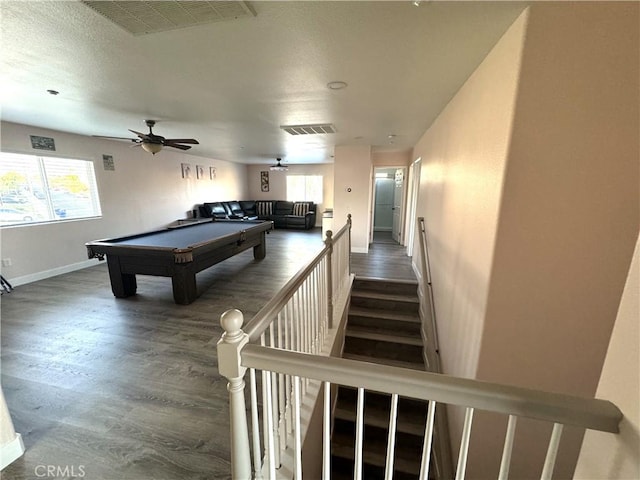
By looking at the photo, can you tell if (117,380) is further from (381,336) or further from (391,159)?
(391,159)

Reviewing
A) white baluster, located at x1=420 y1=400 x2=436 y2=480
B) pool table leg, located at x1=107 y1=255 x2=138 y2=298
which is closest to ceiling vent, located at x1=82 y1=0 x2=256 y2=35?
white baluster, located at x1=420 y1=400 x2=436 y2=480

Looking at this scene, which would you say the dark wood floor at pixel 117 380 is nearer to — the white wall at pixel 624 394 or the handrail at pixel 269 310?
the handrail at pixel 269 310

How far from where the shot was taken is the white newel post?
858 mm

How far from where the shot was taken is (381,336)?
3438mm

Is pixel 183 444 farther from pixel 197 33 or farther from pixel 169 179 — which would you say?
pixel 169 179

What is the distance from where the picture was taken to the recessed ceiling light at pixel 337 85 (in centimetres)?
Answer: 232

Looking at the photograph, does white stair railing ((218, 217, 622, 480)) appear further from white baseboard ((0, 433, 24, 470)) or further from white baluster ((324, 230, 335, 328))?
white baseboard ((0, 433, 24, 470))

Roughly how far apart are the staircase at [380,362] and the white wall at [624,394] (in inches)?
92.8

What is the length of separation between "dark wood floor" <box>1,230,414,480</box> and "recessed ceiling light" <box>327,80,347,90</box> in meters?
2.76

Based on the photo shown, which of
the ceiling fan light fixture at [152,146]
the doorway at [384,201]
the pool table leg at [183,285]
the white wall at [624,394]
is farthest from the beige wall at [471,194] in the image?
the doorway at [384,201]

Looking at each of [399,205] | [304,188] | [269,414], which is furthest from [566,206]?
[304,188]

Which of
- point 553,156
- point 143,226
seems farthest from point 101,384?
point 143,226

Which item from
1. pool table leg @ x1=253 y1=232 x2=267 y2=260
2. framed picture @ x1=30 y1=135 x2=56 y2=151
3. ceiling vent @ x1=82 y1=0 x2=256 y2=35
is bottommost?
pool table leg @ x1=253 y1=232 x2=267 y2=260

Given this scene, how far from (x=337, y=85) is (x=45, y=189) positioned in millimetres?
5331
